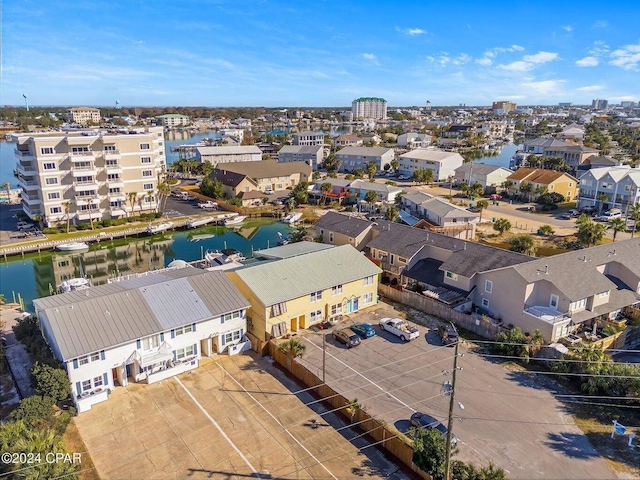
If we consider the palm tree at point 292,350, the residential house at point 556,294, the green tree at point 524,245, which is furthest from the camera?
the green tree at point 524,245

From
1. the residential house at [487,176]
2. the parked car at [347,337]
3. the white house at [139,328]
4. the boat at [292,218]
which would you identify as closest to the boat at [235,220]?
the boat at [292,218]

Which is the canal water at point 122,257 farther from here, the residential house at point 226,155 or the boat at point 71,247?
the residential house at point 226,155

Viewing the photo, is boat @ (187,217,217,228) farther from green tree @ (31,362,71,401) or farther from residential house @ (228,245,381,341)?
green tree @ (31,362,71,401)

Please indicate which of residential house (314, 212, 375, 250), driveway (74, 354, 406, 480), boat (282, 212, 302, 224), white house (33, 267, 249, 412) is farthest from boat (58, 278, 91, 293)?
boat (282, 212, 302, 224)

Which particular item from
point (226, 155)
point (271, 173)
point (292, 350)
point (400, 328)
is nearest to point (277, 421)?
point (292, 350)

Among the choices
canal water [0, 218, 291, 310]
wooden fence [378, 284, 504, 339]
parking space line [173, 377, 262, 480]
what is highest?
wooden fence [378, 284, 504, 339]
